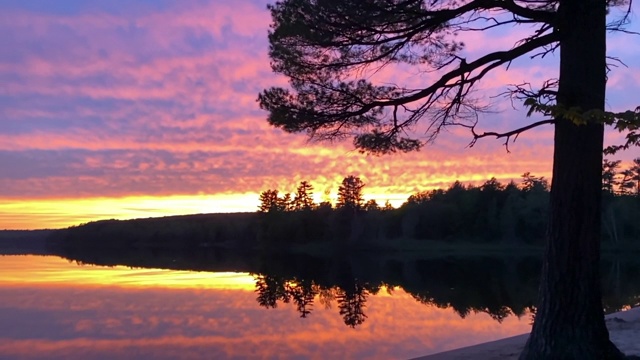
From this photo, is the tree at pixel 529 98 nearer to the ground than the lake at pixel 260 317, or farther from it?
farther from it

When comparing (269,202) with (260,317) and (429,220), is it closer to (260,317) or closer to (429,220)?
(429,220)

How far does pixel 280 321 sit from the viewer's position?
50.0 feet

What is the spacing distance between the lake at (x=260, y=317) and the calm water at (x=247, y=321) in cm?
2

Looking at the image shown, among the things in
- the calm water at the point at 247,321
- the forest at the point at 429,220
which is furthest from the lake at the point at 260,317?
the forest at the point at 429,220

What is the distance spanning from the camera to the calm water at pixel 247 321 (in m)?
12.0

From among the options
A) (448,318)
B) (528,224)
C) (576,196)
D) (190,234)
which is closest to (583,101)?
(576,196)

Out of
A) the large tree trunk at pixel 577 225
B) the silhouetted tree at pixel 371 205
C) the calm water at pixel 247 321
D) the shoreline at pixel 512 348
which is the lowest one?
the calm water at pixel 247 321

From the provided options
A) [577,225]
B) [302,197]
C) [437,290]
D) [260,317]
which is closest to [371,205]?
[302,197]

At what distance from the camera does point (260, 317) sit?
1596cm

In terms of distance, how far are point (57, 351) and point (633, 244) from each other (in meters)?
47.9

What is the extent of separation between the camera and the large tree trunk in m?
6.94

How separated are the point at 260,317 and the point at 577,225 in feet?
33.4

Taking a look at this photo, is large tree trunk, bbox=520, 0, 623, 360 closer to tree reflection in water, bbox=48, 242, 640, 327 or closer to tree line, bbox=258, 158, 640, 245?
tree reflection in water, bbox=48, 242, 640, 327

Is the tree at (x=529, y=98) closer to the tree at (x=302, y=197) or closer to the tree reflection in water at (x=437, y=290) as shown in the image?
the tree reflection in water at (x=437, y=290)
